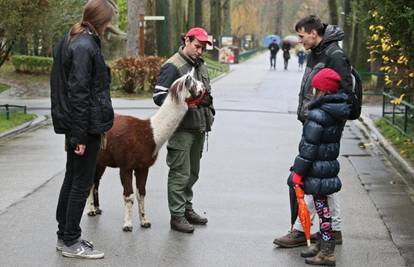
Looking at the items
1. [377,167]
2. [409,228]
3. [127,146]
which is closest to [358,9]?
[377,167]

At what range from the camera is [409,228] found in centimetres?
786

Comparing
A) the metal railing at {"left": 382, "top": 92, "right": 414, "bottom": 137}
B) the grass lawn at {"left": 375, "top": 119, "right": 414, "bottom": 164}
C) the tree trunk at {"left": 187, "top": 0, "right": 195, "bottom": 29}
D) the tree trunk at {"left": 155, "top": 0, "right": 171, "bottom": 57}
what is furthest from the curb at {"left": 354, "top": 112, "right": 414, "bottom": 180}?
the tree trunk at {"left": 187, "top": 0, "right": 195, "bottom": 29}

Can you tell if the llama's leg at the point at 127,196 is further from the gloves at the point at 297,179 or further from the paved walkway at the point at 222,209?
the gloves at the point at 297,179

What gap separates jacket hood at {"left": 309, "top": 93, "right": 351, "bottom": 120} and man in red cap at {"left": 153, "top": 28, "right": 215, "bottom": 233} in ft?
4.34

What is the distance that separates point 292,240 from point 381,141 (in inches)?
323

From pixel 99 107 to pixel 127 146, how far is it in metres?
1.15

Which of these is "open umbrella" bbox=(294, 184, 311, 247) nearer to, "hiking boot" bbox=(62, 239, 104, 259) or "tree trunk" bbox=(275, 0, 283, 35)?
"hiking boot" bbox=(62, 239, 104, 259)

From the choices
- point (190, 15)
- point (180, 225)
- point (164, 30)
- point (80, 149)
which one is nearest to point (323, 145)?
point (180, 225)

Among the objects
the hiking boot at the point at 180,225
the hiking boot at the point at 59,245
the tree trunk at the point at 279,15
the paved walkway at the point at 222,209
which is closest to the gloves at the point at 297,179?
the paved walkway at the point at 222,209

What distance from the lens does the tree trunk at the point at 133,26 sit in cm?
2898

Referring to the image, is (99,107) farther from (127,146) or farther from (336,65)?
(336,65)

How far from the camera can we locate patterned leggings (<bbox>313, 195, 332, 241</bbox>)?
6.53 m

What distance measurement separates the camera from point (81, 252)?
6.45 m

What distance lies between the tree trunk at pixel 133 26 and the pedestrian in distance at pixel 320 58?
22542mm
